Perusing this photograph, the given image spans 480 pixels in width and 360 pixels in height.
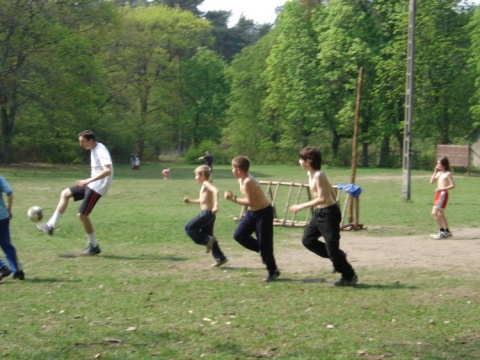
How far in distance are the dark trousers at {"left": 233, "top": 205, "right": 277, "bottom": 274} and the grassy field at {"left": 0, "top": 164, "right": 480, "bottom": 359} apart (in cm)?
33

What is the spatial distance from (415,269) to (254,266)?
2.23 metres

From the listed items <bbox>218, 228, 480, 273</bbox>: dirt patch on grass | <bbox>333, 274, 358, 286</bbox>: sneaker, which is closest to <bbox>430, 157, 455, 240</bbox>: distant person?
<bbox>218, 228, 480, 273</bbox>: dirt patch on grass

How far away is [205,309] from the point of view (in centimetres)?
817

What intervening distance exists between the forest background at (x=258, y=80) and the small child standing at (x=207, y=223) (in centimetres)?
3404

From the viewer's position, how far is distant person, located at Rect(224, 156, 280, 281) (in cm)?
990

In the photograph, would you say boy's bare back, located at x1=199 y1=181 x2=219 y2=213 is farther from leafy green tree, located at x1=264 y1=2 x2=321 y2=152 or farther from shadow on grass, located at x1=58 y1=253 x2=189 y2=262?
leafy green tree, located at x1=264 y1=2 x2=321 y2=152

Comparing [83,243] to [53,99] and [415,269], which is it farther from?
[53,99]

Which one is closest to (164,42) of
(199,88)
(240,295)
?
(199,88)

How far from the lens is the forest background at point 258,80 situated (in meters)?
46.4

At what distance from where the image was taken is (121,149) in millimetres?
58656

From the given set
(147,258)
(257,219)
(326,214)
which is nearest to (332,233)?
(326,214)

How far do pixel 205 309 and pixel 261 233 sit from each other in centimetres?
195

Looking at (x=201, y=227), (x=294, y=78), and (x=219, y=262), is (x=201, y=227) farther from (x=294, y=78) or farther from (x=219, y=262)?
(x=294, y=78)

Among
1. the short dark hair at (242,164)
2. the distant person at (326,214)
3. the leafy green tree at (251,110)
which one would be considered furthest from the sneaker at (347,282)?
the leafy green tree at (251,110)
